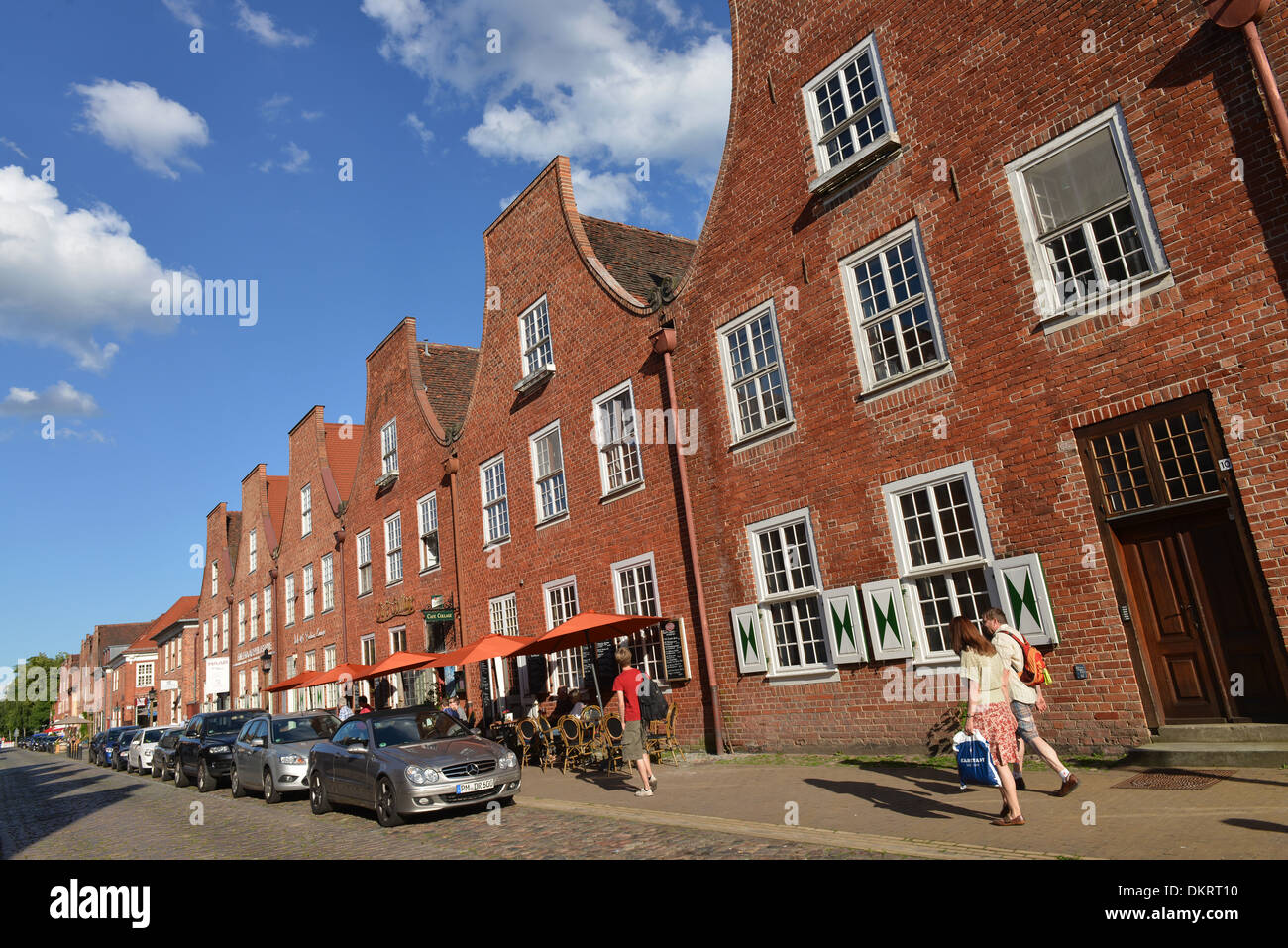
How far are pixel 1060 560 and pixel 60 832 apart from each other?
53.5ft

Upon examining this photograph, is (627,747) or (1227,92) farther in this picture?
(627,747)

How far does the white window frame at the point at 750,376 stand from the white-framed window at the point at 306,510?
2550cm

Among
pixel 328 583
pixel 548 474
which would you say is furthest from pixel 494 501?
pixel 328 583

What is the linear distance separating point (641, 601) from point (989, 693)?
9575 millimetres

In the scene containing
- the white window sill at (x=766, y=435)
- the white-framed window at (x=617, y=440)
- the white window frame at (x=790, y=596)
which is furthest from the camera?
the white-framed window at (x=617, y=440)

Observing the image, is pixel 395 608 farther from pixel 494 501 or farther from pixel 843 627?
pixel 843 627

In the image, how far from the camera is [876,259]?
41.2 feet

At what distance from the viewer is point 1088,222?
10078mm

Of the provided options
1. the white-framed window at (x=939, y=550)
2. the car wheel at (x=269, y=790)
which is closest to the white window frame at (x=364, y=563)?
the car wheel at (x=269, y=790)

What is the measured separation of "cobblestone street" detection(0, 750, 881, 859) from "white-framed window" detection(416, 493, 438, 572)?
8.82 meters

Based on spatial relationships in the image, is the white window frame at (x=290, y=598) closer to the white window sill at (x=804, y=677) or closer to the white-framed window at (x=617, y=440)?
the white-framed window at (x=617, y=440)

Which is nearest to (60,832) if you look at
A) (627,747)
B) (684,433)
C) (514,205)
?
(627,747)

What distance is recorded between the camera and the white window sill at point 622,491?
1683 centimetres

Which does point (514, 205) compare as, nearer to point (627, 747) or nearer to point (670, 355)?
point (670, 355)
